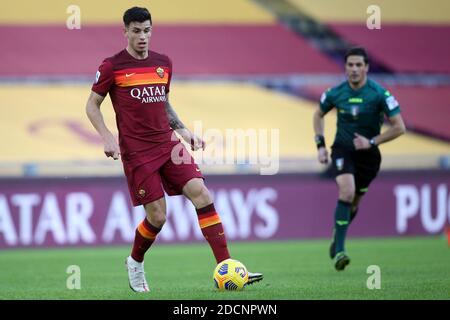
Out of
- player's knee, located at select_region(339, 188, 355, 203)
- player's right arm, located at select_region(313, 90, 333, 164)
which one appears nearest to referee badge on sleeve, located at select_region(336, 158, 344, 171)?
player's right arm, located at select_region(313, 90, 333, 164)

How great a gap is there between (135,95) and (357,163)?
3789 millimetres

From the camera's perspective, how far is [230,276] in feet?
26.0

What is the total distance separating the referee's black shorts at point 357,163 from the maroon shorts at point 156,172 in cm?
318

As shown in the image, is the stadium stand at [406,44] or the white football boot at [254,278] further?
the stadium stand at [406,44]

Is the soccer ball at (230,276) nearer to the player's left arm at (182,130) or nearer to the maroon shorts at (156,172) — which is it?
the maroon shorts at (156,172)

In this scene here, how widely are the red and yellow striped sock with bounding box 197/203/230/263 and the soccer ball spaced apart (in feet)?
0.44

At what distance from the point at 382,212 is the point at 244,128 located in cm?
426

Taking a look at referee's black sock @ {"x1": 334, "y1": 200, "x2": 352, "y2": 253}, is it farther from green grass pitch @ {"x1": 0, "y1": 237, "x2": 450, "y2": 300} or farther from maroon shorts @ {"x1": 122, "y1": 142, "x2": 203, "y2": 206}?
maroon shorts @ {"x1": 122, "y1": 142, "x2": 203, "y2": 206}

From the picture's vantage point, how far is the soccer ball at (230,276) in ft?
26.0

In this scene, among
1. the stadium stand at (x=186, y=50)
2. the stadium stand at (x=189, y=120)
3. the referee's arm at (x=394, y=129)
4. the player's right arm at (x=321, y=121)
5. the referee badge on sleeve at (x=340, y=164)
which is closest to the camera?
the referee's arm at (x=394, y=129)

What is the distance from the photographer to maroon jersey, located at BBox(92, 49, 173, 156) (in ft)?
26.6

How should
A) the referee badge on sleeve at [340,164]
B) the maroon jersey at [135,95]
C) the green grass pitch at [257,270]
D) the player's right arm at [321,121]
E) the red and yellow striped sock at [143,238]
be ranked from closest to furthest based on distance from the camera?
the green grass pitch at [257,270]
the maroon jersey at [135,95]
the red and yellow striped sock at [143,238]
the referee badge on sleeve at [340,164]
the player's right arm at [321,121]

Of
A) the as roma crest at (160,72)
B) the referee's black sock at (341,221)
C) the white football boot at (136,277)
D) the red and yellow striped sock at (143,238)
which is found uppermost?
the as roma crest at (160,72)

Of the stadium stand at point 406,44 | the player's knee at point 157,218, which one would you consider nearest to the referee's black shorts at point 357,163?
the player's knee at point 157,218
